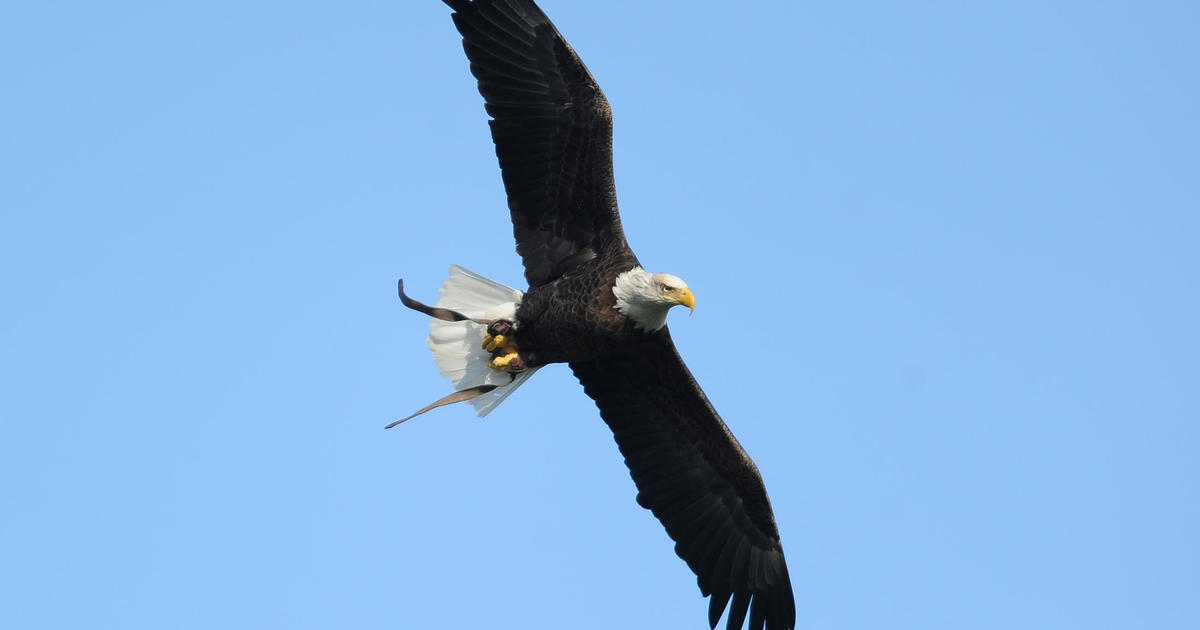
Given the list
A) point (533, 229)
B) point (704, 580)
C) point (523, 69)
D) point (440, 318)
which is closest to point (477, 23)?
point (523, 69)

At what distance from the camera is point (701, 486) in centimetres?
984

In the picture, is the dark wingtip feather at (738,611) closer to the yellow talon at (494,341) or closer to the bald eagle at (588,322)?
the bald eagle at (588,322)

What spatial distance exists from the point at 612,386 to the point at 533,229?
1293mm

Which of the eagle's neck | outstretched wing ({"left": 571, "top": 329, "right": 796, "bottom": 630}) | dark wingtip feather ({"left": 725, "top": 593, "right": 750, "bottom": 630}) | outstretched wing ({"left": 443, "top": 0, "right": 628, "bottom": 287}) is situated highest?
outstretched wing ({"left": 443, "top": 0, "right": 628, "bottom": 287})

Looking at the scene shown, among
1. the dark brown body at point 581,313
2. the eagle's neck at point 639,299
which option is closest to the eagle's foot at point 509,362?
the dark brown body at point 581,313

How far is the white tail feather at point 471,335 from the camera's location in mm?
9086

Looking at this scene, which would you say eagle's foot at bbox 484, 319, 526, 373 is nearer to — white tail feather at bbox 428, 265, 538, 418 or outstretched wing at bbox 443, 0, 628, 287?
white tail feather at bbox 428, 265, 538, 418

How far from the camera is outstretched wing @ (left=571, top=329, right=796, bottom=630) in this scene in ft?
31.6

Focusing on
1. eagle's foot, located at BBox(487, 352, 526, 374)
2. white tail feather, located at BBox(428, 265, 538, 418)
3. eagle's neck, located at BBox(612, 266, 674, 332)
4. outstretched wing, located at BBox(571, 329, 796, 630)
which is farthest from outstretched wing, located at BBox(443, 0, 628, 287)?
outstretched wing, located at BBox(571, 329, 796, 630)

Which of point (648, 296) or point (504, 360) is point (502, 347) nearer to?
point (504, 360)

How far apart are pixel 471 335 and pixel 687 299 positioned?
5.04 ft

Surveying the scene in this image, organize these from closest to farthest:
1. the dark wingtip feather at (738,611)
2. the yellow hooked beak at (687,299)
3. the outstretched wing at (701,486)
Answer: the yellow hooked beak at (687,299)
the outstretched wing at (701,486)
the dark wingtip feather at (738,611)

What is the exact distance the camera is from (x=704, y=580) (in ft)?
32.2

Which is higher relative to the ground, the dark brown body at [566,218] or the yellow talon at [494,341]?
the dark brown body at [566,218]
